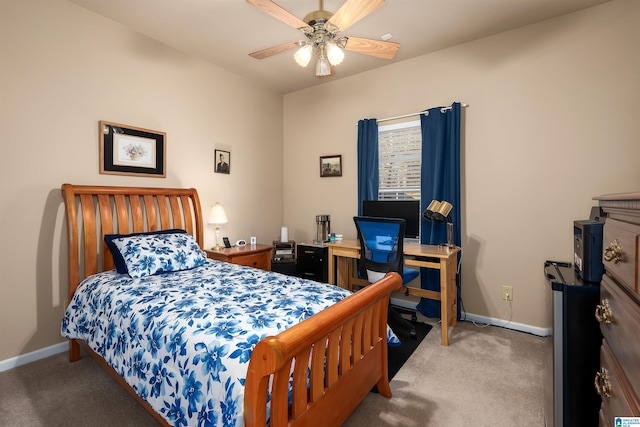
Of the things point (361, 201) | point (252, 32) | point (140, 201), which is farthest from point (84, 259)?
point (361, 201)

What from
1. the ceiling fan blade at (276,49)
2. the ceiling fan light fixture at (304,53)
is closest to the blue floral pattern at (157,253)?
the ceiling fan blade at (276,49)

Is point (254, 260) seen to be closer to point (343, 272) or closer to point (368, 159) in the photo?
point (343, 272)

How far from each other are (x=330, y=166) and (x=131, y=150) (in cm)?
229

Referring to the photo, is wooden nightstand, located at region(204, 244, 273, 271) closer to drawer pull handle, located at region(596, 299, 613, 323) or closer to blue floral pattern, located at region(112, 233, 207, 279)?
blue floral pattern, located at region(112, 233, 207, 279)

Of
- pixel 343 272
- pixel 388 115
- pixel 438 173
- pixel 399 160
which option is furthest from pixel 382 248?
pixel 388 115

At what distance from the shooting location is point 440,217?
9.68ft

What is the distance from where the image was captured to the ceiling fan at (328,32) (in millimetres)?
1794

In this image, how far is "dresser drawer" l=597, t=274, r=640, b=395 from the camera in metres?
0.82

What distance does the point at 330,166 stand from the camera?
4039 mm

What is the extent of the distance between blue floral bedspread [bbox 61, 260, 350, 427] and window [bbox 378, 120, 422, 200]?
1.96m

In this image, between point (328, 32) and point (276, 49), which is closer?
point (328, 32)

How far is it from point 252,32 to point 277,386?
2988 millimetres

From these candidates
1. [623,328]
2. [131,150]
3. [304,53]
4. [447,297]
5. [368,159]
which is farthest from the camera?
[368,159]

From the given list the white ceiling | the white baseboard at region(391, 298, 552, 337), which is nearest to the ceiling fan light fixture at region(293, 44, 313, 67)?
the white ceiling
